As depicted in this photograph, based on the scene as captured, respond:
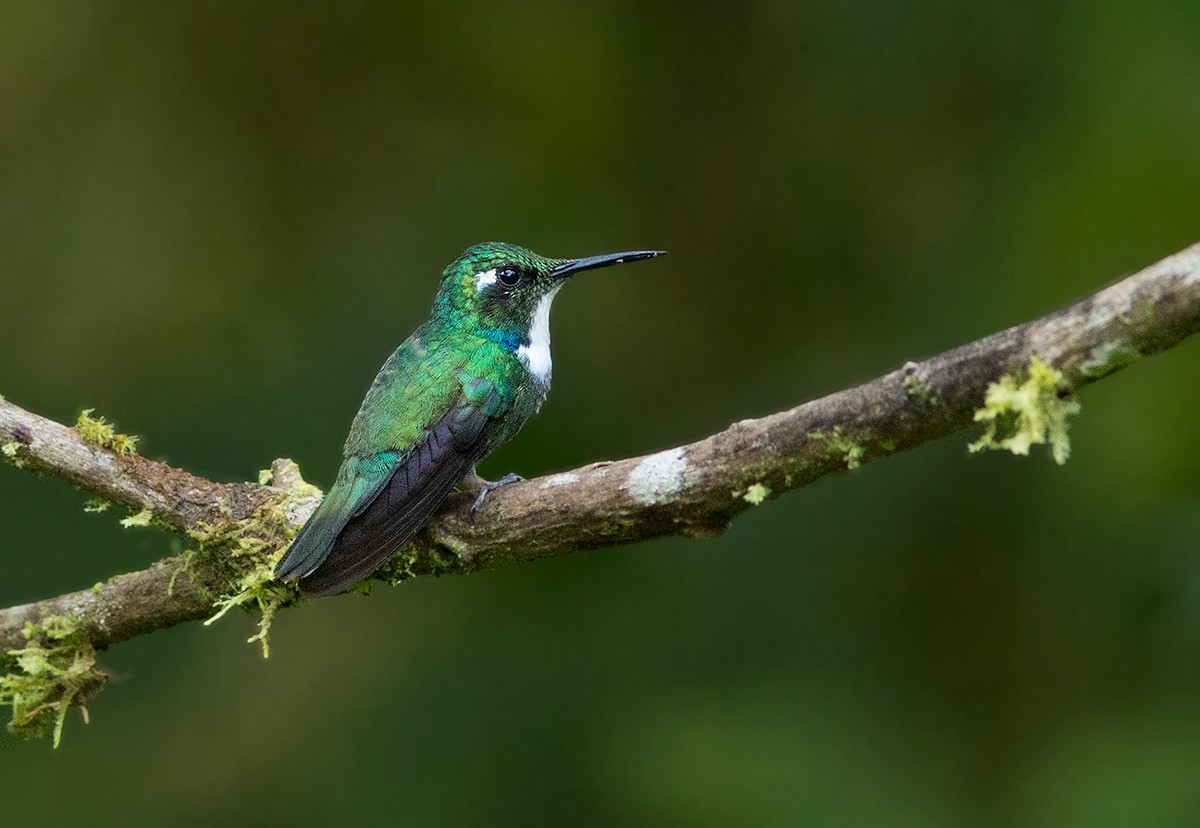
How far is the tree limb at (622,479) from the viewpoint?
2.73 m

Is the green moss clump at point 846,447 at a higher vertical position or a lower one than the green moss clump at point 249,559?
lower

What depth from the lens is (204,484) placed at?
4.01 metres

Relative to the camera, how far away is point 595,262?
193 inches

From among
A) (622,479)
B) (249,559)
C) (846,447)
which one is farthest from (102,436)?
(846,447)

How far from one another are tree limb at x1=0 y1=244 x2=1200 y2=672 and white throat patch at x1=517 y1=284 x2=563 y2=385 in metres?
0.79

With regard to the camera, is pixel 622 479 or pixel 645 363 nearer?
pixel 622 479

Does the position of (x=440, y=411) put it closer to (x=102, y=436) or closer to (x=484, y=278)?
(x=484, y=278)

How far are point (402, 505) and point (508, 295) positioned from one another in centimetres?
120

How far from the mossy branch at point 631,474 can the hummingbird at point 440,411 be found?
151 millimetres

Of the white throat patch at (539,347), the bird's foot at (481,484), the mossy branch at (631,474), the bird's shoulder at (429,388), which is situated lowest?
the mossy branch at (631,474)

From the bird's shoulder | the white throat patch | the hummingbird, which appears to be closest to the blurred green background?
the white throat patch

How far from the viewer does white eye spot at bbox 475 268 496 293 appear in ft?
15.7

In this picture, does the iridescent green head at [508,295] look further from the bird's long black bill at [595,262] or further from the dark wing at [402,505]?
the dark wing at [402,505]

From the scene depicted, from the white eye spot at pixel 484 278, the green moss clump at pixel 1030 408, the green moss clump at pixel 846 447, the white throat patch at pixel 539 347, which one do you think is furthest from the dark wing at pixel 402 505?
the green moss clump at pixel 1030 408
